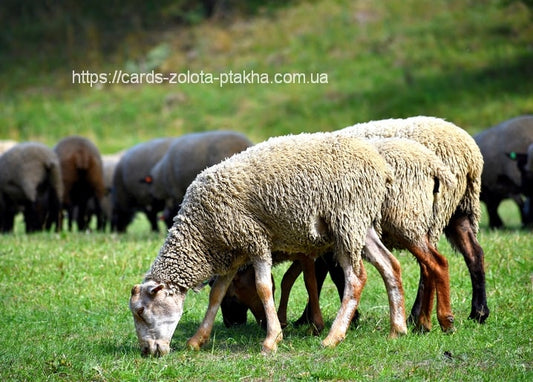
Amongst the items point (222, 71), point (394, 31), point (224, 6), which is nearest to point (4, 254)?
point (222, 71)

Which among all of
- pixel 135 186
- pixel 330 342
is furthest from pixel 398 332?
pixel 135 186

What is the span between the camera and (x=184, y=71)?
31.5m

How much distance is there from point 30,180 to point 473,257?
9208mm

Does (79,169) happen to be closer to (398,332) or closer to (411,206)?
(411,206)

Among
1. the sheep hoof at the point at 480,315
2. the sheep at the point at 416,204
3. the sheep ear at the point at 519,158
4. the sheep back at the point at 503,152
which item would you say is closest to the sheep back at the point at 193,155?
the sheep back at the point at 503,152

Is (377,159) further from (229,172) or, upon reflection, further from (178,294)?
(178,294)

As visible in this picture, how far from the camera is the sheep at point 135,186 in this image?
57.3ft

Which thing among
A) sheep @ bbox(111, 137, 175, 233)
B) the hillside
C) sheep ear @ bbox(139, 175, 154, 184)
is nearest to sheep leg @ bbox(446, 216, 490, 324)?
sheep ear @ bbox(139, 175, 154, 184)

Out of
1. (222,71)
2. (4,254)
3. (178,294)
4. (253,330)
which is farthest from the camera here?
(222,71)

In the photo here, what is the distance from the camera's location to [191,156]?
14.3m

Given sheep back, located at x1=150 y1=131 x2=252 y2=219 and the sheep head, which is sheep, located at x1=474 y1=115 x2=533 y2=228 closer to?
sheep back, located at x1=150 y1=131 x2=252 y2=219

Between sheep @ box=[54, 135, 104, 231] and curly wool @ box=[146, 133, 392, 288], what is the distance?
9649 mm

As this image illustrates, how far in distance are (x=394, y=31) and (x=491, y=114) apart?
753cm

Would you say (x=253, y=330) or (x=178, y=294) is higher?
(x=178, y=294)
